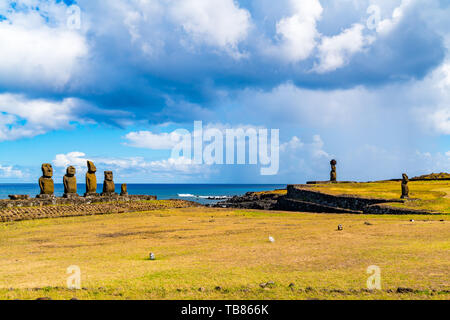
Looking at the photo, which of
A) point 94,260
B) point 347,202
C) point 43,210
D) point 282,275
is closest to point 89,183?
point 43,210

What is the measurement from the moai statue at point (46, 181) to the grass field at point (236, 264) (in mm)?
16762

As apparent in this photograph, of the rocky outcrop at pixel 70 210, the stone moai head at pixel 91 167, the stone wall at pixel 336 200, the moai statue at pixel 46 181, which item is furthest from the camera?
the stone moai head at pixel 91 167

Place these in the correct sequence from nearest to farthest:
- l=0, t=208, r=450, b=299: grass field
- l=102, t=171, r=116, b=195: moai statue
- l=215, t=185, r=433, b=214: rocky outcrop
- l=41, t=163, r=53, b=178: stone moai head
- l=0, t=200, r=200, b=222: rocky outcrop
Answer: l=0, t=208, r=450, b=299: grass field → l=0, t=200, r=200, b=222: rocky outcrop → l=215, t=185, r=433, b=214: rocky outcrop → l=41, t=163, r=53, b=178: stone moai head → l=102, t=171, r=116, b=195: moai statue

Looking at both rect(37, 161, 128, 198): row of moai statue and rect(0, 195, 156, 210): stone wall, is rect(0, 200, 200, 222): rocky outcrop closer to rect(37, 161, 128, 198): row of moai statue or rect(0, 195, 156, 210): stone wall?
rect(0, 195, 156, 210): stone wall

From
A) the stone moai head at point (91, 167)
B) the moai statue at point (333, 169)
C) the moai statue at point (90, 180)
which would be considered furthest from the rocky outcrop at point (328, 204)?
the stone moai head at point (91, 167)

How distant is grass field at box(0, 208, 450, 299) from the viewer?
7.44 m

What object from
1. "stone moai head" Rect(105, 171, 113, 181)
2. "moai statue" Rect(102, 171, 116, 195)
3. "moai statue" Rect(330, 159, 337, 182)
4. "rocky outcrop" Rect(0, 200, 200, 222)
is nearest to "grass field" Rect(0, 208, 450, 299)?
"rocky outcrop" Rect(0, 200, 200, 222)

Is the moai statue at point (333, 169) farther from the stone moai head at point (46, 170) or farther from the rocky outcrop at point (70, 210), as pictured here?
the stone moai head at point (46, 170)

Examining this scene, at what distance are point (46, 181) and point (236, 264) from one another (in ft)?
92.0

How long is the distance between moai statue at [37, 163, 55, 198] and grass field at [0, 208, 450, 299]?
16762mm

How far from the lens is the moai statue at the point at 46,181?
108ft
